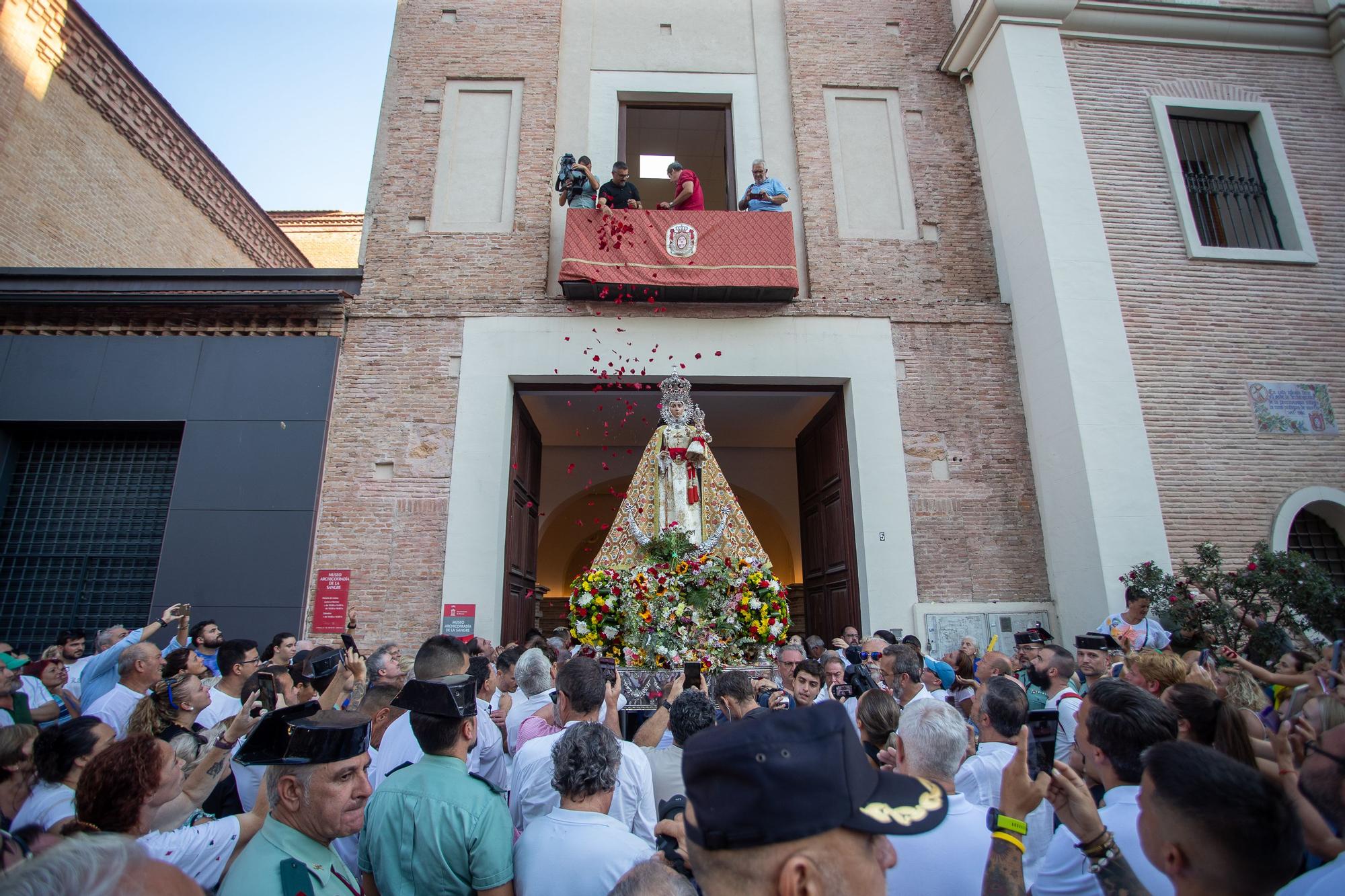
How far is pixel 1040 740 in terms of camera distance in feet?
7.19

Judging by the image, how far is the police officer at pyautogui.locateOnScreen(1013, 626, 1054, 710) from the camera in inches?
179

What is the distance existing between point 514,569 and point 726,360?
3789 mm

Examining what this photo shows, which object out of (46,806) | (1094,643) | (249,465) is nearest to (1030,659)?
(1094,643)

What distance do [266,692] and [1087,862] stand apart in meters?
3.14

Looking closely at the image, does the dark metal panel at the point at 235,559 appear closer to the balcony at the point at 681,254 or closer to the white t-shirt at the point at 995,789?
the balcony at the point at 681,254

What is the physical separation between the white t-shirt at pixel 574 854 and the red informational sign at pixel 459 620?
671 centimetres

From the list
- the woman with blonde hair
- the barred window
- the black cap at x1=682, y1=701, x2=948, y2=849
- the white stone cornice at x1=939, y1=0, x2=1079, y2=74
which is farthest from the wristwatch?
the white stone cornice at x1=939, y1=0, x2=1079, y2=74

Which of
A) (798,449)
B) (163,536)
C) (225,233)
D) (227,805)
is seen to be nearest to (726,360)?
(798,449)

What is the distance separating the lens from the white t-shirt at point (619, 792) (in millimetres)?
2852

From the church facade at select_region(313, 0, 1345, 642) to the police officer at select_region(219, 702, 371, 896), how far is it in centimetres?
686

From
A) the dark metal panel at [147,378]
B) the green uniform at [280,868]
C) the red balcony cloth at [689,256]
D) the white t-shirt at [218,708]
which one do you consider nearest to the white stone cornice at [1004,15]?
the red balcony cloth at [689,256]

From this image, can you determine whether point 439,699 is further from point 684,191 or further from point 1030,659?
point 684,191

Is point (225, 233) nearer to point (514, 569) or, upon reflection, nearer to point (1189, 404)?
point (514, 569)

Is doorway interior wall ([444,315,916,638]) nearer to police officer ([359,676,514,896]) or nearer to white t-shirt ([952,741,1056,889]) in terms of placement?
white t-shirt ([952,741,1056,889])
